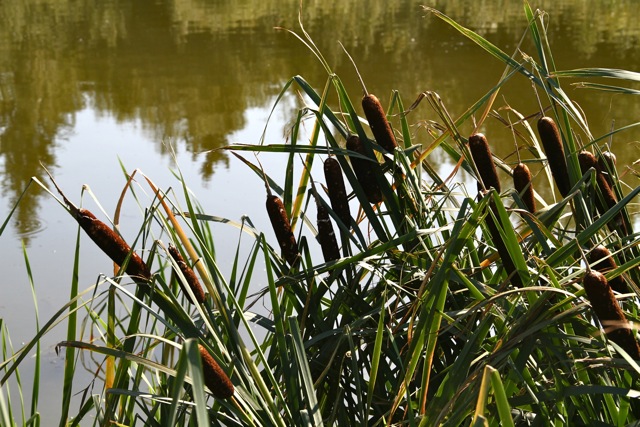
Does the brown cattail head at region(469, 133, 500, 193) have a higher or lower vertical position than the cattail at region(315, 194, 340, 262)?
higher

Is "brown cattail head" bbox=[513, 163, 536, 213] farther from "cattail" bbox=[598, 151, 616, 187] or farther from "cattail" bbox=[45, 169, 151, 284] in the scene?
"cattail" bbox=[45, 169, 151, 284]

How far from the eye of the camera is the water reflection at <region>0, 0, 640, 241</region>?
4.38 m

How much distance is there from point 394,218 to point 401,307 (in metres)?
0.11

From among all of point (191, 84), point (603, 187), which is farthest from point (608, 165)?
point (191, 84)

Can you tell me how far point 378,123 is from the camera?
3.39ft

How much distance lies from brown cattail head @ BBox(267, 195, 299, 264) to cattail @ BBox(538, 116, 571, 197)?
0.28m

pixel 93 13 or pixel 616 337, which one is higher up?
pixel 616 337

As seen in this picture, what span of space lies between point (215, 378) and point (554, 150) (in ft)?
1.46

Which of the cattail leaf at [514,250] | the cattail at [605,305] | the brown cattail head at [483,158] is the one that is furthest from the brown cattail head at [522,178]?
the cattail at [605,305]

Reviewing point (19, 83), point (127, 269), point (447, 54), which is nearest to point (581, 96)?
point (447, 54)

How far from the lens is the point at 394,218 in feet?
3.55

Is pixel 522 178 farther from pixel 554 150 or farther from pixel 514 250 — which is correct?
pixel 514 250

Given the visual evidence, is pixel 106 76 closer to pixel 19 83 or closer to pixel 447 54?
pixel 19 83

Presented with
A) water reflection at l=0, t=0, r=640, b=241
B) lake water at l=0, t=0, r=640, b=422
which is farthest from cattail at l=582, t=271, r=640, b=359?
water reflection at l=0, t=0, r=640, b=241
